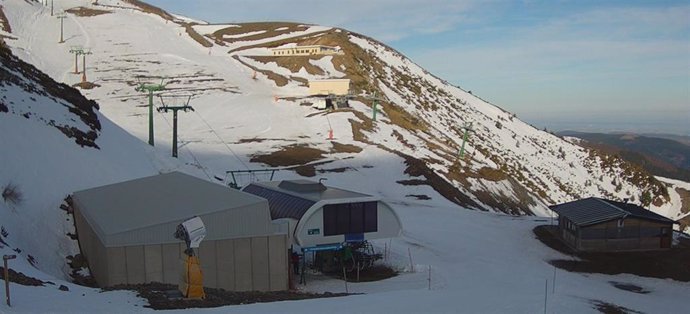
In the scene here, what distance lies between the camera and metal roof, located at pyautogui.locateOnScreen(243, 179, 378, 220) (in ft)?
70.5

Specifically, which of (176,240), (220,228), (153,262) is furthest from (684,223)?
(153,262)

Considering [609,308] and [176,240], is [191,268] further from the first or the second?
[609,308]

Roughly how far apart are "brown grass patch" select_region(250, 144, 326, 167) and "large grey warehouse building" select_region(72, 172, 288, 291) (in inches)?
915

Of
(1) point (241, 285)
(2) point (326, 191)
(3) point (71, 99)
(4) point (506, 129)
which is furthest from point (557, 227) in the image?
(4) point (506, 129)

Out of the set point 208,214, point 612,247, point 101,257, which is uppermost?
point 208,214

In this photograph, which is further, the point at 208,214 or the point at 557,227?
the point at 557,227

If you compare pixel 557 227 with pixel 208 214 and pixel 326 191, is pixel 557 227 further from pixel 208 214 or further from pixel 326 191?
pixel 208 214

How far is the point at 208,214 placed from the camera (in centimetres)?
1684

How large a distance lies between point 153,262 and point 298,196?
7.76 m

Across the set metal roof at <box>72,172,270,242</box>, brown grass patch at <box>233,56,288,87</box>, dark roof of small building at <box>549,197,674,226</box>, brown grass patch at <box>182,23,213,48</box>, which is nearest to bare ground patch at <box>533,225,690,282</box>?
dark roof of small building at <box>549,197,674,226</box>

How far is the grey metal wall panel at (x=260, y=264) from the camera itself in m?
17.5

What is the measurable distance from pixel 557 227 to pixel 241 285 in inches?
801

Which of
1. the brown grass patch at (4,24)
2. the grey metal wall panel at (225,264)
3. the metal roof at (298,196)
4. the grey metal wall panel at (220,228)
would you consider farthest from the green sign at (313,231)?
the brown grass patch at (4,24)

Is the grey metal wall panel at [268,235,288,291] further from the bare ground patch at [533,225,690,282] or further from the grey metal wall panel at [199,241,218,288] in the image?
the bare ground patch at [533,225,690,282]
